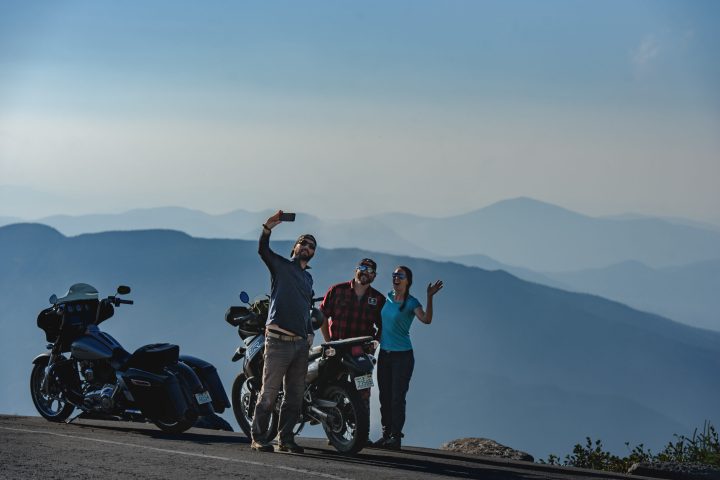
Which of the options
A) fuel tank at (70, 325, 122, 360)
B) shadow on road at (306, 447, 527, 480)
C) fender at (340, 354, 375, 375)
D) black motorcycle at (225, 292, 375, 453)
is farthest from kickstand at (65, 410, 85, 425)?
fender at (340, 354, 375, 375)

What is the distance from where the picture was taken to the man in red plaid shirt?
12.8m

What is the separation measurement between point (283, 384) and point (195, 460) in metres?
1.45

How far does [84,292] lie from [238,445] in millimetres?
3032

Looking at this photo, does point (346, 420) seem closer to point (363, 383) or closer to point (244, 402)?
point (363, 383)

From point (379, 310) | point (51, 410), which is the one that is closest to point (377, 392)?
point (379, 310)

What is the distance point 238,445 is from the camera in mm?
12289

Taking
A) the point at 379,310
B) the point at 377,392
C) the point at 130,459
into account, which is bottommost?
the point at 130,459

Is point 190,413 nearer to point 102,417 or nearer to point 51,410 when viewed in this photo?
point 102,417

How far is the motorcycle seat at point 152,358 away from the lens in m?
13.1

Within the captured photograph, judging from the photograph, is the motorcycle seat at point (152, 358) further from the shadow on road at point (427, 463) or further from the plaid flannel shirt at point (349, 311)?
the shadow on road at point (427, 463)

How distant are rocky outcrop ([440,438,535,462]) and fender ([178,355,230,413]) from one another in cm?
291

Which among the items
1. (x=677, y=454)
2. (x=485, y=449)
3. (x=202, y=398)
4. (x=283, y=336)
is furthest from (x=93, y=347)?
(x=677, y=454)

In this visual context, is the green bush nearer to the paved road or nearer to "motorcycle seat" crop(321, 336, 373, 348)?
the paved road

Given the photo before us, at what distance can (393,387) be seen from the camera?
12.9 metres
